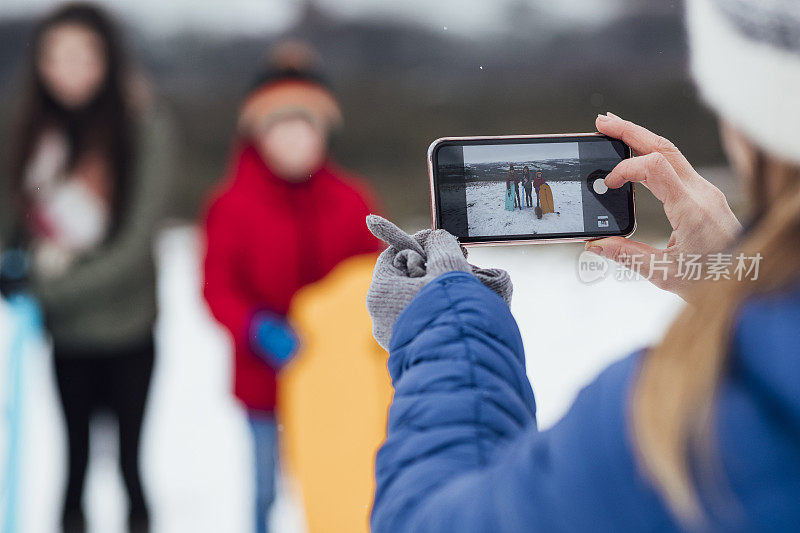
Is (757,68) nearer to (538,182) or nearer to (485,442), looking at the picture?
(485,442)

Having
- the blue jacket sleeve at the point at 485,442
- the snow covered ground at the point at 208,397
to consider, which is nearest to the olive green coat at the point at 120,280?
the snow covered ground at the point at 208,397

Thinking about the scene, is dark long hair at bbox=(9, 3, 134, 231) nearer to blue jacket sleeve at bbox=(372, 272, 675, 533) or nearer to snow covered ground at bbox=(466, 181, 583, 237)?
snow covered ground at bbox=(466, 181, 583, 237)

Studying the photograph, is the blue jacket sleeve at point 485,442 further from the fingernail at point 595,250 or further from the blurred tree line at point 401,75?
the blurred tree line at point 401,75

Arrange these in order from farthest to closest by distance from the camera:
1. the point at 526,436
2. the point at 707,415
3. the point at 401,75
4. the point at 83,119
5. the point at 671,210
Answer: the point at 401,75
the point at 83,119
the point at 671,210
the point at 526,436
the point at 707,415

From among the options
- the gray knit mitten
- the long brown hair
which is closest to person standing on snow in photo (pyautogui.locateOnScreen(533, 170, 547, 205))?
the gray knit mitten

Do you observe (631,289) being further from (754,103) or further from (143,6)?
(143,6)

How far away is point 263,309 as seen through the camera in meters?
2.10

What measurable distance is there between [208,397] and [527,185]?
283 centimetres

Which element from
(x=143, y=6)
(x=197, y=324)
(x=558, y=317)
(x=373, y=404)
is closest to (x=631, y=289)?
(x=558, y=317)

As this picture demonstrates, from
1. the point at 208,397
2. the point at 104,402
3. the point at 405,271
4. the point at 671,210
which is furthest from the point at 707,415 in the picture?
the point at 208,397

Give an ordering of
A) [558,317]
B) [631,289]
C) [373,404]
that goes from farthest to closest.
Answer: [631,289]
[558,317]
[373,404]

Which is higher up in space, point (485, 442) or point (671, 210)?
Answer: point (671, 210)

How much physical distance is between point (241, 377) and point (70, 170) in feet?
2.43

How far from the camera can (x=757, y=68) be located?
43 centimetres
